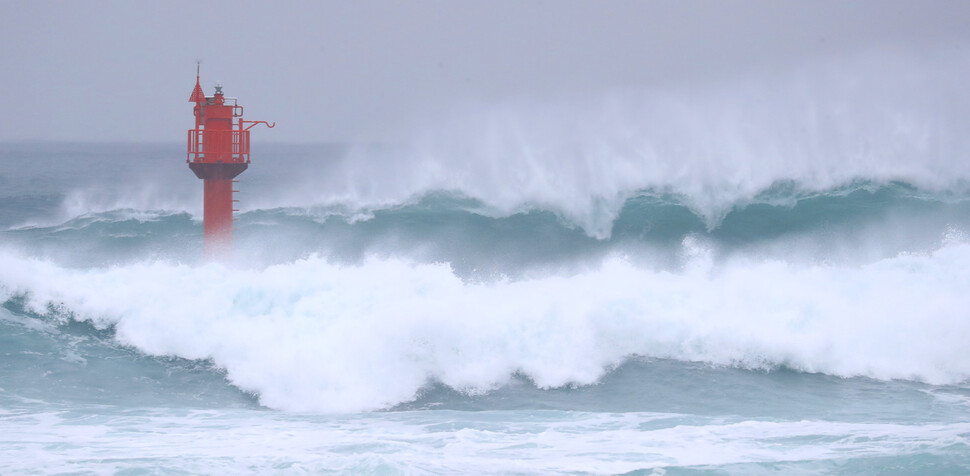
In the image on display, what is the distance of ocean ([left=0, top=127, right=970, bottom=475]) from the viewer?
Answer: 324 inches

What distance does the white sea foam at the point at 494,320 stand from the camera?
1060 cm

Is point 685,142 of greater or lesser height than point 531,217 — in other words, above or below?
above

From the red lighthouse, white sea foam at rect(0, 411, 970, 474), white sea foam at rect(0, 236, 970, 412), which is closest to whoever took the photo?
white sea foam at rect(0, 411, 970, 474)

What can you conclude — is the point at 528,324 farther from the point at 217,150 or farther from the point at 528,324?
the point at 217,150

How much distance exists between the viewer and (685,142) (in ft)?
66.4

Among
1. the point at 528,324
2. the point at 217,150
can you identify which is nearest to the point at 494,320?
the point at 528,324

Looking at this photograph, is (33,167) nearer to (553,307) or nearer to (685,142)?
(685,142)

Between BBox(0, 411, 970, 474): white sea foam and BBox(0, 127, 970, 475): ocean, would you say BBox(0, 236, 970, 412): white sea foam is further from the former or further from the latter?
BBox(0, 411, 970, 474): white sea foam

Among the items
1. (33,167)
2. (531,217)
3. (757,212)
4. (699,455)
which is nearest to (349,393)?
(699,455)

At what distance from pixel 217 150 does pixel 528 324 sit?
204 inches

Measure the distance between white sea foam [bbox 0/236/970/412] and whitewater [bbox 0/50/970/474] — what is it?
0.14 ft

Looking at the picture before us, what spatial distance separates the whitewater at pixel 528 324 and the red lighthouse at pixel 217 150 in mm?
845

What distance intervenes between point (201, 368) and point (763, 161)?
43.4ft

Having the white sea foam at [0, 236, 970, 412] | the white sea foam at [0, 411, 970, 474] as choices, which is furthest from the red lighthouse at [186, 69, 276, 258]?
the white sea foam at [0, 411, 970, 474]
